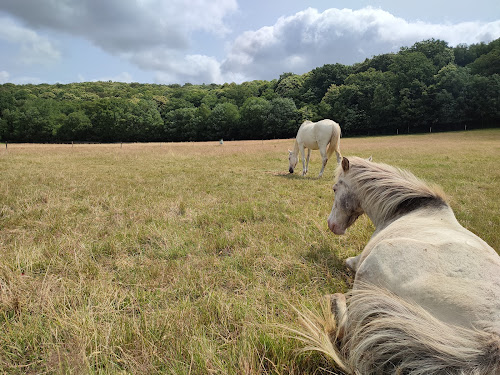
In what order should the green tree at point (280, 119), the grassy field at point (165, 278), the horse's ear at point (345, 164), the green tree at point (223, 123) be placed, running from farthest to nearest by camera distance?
the green tree at point (223, 123) → the green tree at point (280, 119) → the horse's ear at point (345, 164) → the grassy field at point (165, 278)

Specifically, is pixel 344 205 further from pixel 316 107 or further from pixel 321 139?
pixel 316 107

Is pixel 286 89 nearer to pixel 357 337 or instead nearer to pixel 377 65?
pixel 377 65

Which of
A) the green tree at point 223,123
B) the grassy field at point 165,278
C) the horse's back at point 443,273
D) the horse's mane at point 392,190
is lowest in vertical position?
the grassy field at point 165,278

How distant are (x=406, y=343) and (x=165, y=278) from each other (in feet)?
7.62

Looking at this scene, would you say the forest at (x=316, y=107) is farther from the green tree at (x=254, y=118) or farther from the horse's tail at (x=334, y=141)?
the horse's tail at (x=334, y=141)

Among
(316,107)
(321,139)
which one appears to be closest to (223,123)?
(316,107)

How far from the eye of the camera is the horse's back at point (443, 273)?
1491 millimetres

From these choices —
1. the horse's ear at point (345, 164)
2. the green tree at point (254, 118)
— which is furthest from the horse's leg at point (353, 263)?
the green tree at point (254, 118)

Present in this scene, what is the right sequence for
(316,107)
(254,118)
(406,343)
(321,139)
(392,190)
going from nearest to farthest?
→ (406,343) → (392,190) → (321,139) → (316,107) → (254,118)

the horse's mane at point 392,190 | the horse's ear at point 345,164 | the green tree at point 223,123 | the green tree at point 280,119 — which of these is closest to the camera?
the horse's mane at point 392,190

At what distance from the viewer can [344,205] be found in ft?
11.5

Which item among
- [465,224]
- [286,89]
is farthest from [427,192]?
[286,89]

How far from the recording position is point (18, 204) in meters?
5.54

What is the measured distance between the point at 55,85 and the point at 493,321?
13303 cm
